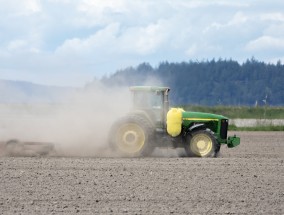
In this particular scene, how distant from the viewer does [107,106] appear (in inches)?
866

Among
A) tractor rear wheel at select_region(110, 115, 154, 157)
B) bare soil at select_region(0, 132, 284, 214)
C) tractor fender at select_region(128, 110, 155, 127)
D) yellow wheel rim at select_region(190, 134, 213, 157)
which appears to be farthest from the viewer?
tractor fender at select_region(128, 110, 155, 127)

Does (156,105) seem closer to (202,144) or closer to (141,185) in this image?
(202,144)

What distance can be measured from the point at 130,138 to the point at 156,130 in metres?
0.78

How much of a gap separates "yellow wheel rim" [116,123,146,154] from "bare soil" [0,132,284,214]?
591 mm

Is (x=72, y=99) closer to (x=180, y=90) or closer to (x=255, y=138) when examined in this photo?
(x=255, y=138)

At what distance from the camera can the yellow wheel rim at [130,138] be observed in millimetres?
19641

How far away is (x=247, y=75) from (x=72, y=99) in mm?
137596

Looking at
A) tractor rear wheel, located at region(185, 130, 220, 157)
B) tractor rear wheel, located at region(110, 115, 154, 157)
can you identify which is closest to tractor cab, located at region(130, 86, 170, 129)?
tractor rear wheel, located at region(110, 115, 154, 157)

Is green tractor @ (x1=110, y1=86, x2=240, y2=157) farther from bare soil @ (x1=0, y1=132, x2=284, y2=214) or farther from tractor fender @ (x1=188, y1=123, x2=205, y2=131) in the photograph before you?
bare soil @ (x1=0, y1=132, x2=284, y2=214)

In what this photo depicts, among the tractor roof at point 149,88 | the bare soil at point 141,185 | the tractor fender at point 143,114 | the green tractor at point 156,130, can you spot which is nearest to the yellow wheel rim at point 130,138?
the green tractor at point 156,130

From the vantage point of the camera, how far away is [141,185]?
13883mm

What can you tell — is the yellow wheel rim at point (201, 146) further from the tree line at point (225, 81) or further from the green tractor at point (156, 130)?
the tree line at point (225, 81)

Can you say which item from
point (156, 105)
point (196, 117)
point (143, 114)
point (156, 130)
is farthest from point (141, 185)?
point (196, 117)

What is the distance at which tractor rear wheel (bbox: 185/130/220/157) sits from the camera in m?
19.7
